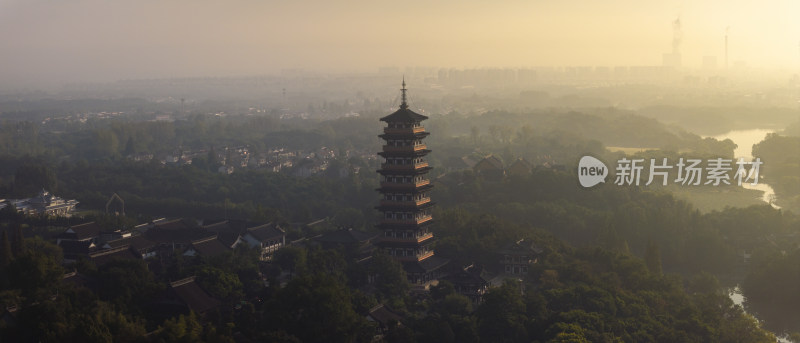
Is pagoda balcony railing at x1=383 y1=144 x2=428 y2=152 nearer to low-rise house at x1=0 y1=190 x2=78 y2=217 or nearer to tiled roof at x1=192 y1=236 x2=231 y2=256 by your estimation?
tiled roof at x1=192 y1=236 x2=231 y2=256

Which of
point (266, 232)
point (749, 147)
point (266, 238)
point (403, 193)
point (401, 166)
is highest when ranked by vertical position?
point (401, 166)

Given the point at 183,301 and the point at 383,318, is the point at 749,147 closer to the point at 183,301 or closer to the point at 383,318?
the point at 383,318

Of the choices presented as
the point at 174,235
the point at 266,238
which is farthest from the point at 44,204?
the point at 266,238

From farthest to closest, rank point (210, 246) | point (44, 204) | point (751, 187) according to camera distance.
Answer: point (751, 187), point (44, 204), point (210, 246)

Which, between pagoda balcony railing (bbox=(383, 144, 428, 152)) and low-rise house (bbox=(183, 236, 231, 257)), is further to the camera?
low-rise house (bbox=(183, 236, 231, 257))

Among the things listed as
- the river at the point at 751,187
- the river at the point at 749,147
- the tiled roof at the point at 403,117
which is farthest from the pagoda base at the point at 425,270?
the river at the point at 749,147

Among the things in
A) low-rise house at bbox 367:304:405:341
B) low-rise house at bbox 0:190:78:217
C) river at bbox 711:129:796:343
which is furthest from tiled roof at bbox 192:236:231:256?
river at bbox 711:129:796:343

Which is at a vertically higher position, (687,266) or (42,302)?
(42,302)

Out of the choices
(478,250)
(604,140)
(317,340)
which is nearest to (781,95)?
(604,140)

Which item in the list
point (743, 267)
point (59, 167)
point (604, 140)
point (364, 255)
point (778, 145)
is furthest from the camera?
point (604, 140)

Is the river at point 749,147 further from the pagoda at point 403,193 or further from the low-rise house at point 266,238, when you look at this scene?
the low-rise house at point 266,238

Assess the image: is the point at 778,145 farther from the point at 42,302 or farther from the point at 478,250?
the point at 42,302
